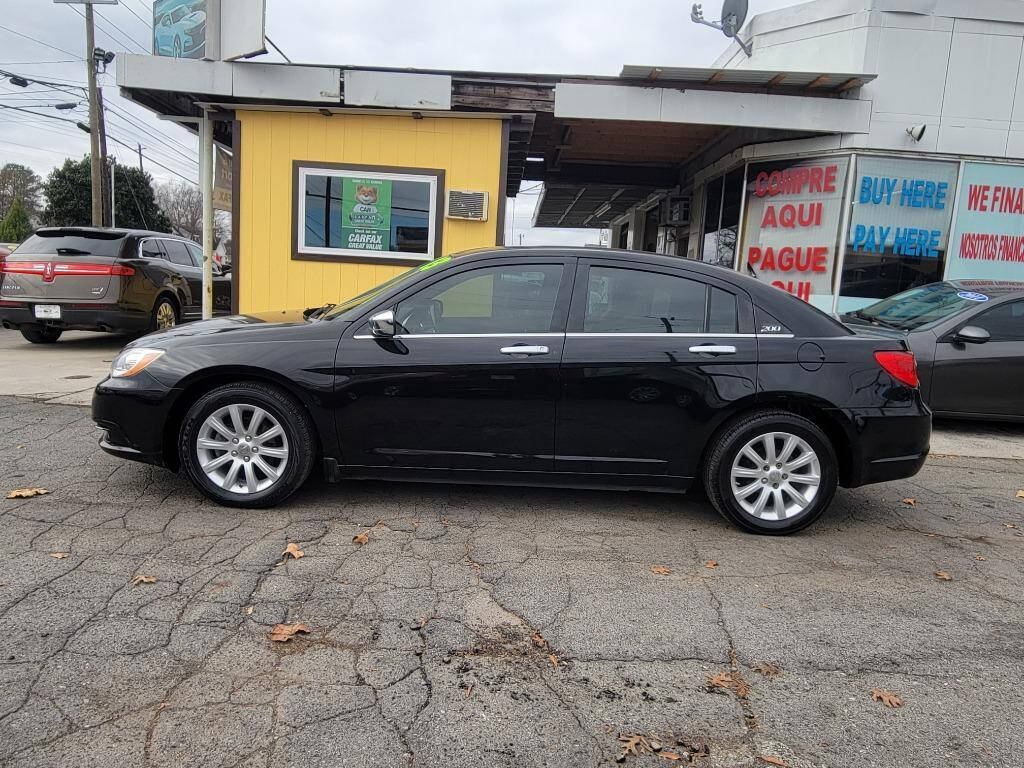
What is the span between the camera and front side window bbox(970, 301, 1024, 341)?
268 inches

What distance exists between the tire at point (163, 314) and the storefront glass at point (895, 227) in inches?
378

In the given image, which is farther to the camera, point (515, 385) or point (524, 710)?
point (515, 385)

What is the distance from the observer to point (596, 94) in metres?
8.42

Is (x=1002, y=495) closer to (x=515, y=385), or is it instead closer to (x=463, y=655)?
(x=515, y=385)

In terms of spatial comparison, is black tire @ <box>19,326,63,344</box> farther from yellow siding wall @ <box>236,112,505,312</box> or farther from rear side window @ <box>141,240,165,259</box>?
yellow siding wall @ <box>236,112,505,312</box>

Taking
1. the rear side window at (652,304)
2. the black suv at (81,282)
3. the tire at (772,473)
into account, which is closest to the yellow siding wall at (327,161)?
the black suv at (81,282)

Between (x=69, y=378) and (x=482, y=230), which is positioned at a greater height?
(x=482, y=230)

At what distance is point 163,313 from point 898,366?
9.77 meters

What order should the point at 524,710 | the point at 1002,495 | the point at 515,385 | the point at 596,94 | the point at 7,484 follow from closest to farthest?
the point at 524,710 < the point at 515,385 < the point at 7,484 < the point at 1002,495 < the point at 596,94

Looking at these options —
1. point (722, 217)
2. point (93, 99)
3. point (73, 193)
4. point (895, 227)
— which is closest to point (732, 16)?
point (722, 217)

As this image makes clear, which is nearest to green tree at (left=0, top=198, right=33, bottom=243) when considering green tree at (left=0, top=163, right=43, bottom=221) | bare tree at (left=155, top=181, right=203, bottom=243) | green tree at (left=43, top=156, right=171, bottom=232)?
green tree at (left=43, top=156, right=171, bottom=232)

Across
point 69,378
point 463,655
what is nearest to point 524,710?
point 463,655

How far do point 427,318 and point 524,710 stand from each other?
238 cm

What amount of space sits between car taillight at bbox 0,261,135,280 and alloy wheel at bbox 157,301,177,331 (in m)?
0.94
